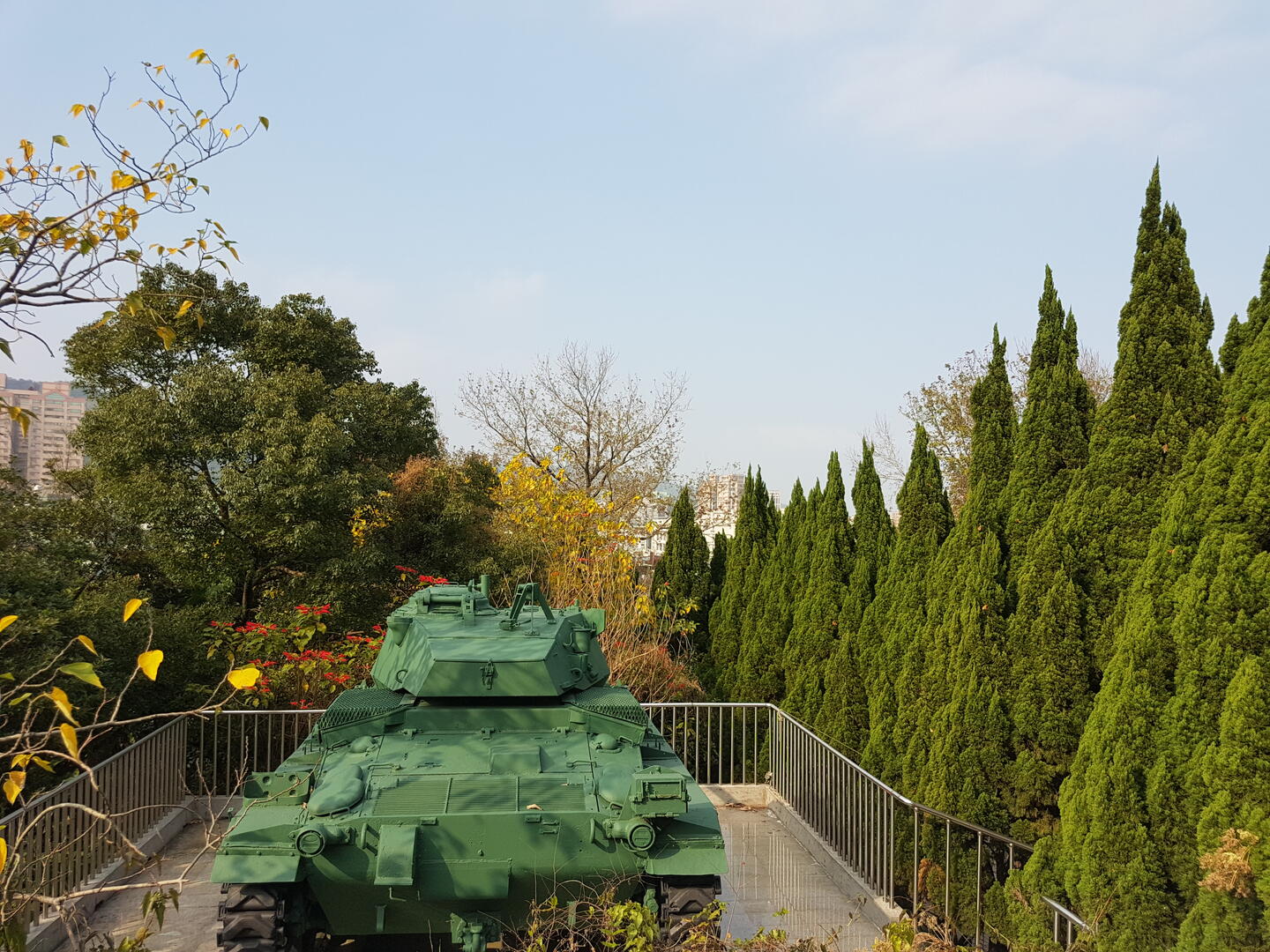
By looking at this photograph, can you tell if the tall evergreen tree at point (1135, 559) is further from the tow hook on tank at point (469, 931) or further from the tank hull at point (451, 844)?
the tow hook on tank at point (469, 931)

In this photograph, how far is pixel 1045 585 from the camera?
22.6ft

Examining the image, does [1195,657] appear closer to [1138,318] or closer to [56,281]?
[1138,318]

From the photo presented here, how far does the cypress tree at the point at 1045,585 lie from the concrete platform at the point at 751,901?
148 centimetres

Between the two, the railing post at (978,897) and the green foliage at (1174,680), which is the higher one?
the green foliage at (1174,680)

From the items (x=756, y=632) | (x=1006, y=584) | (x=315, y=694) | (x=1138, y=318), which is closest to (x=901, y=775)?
(x=1006, y=584)

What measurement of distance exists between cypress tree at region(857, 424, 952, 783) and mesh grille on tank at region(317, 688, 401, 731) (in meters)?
4.45

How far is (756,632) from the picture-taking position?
13.6m

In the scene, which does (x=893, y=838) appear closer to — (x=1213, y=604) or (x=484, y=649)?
(x=1213, y=604)

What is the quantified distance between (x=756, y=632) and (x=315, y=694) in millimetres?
5928

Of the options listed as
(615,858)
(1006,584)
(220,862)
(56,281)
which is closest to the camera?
(56,281)

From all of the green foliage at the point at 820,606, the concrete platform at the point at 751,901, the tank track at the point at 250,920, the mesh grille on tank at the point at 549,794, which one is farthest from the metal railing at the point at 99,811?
the green foliage at the point at 820,606

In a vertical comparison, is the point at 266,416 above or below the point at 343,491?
above

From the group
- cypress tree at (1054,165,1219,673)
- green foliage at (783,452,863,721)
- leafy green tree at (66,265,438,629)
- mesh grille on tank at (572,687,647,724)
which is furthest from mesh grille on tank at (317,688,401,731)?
green foliage at (783,452,863,721)

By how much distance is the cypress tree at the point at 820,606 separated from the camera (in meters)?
11.6
